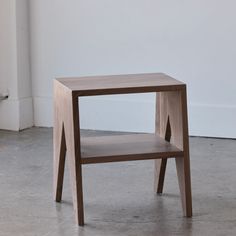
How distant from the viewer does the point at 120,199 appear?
2266mm

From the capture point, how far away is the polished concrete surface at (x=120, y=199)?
1.97 m

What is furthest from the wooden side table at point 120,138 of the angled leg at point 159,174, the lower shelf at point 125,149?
the angled leg at point 159,174

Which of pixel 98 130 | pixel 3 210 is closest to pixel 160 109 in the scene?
pixel 3 210

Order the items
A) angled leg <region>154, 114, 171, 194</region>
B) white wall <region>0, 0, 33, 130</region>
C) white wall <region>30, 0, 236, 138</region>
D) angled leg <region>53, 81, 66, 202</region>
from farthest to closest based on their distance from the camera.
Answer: white wall <region>0, 0, 33, 130</region> < white wall <region>30, 0, 236, 138</region> < angled leg <region>154, 114, 171, 194</region> < angled leg <region>53, 81, 66, 202</region>

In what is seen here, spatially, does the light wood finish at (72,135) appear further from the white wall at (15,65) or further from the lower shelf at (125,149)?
the white wall at (15,65)

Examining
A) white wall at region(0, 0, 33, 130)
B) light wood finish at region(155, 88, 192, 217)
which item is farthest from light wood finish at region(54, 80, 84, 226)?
white wall at region(0, 0, 33, 130)

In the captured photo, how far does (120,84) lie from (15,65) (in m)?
1.64

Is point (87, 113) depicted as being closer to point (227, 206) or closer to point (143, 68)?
point (143, 68)

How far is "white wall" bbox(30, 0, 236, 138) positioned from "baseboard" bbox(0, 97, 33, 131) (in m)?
0.08

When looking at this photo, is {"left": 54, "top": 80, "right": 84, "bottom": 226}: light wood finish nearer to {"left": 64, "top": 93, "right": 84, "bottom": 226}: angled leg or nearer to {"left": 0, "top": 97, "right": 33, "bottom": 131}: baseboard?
{"left": 64, "top": 93, "right": 84, "bottom": 226}: angled leg

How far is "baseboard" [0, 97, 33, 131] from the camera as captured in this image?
3.55 meters

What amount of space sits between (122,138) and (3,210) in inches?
20.7

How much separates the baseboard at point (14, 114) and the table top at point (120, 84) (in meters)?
1.43

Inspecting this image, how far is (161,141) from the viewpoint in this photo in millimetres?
2188
